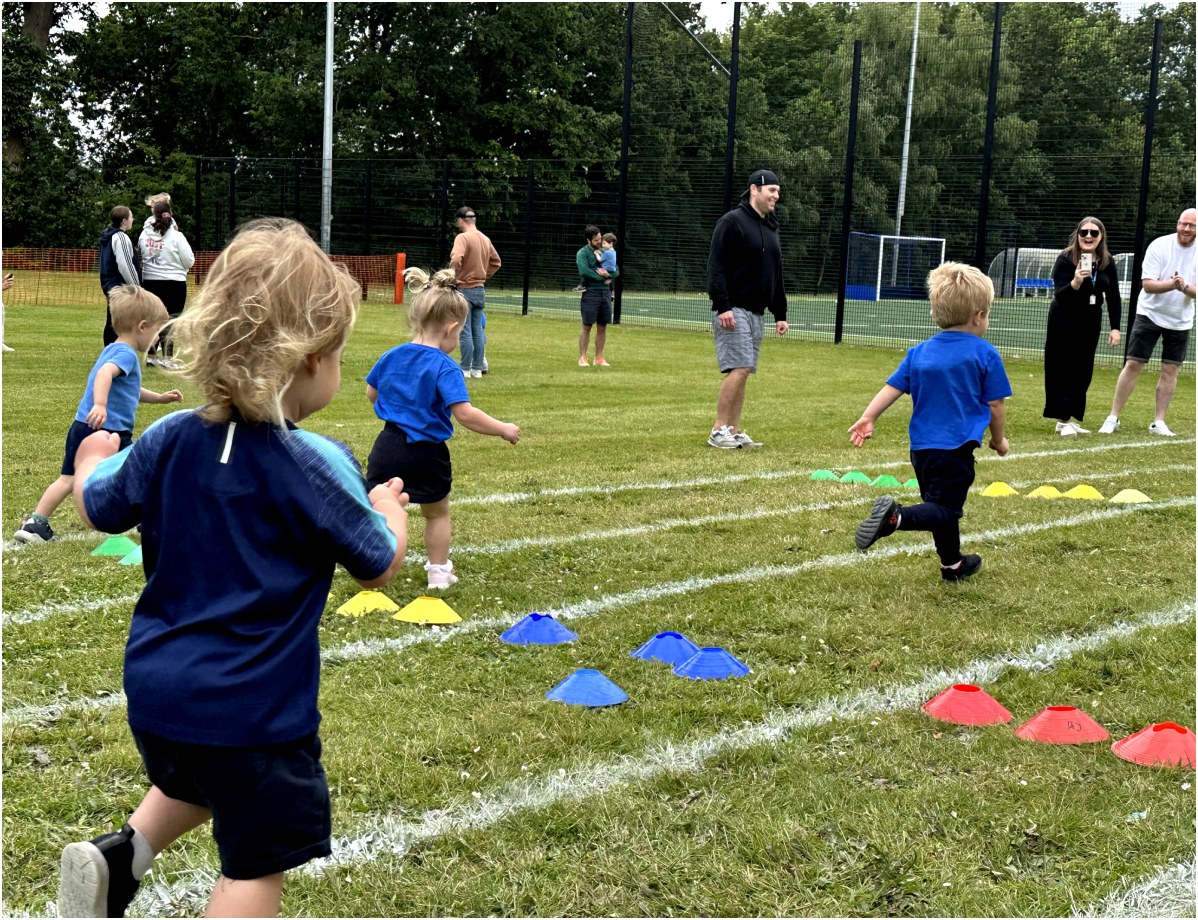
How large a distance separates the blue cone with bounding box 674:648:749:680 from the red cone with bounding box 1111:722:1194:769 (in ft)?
4.23

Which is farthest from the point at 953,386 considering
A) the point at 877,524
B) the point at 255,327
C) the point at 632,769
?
the point at 255,327

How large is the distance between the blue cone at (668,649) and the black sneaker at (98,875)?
2359 mm

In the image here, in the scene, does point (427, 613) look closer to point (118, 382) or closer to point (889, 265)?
point (118, 382)

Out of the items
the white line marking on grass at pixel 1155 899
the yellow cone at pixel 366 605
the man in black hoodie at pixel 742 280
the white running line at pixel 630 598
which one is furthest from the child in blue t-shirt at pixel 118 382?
the man in black hoodie at pixel 742 280

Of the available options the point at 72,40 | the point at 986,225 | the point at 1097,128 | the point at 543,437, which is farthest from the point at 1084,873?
the point at 72,40

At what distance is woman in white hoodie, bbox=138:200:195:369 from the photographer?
44.4 feet

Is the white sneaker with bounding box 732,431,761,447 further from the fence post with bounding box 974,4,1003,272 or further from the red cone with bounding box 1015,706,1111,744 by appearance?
the fence post with bounding box 974,4,1003,272

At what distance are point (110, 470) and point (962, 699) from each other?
2.83 meters

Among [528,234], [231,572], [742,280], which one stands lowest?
[231,572]

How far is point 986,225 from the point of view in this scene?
20.3 m

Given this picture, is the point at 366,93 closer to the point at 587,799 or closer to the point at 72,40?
the point at 72,40

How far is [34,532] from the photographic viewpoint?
240 inches

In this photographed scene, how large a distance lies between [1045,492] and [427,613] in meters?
4.90

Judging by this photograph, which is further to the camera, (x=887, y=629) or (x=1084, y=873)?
(x=887, y=629)
